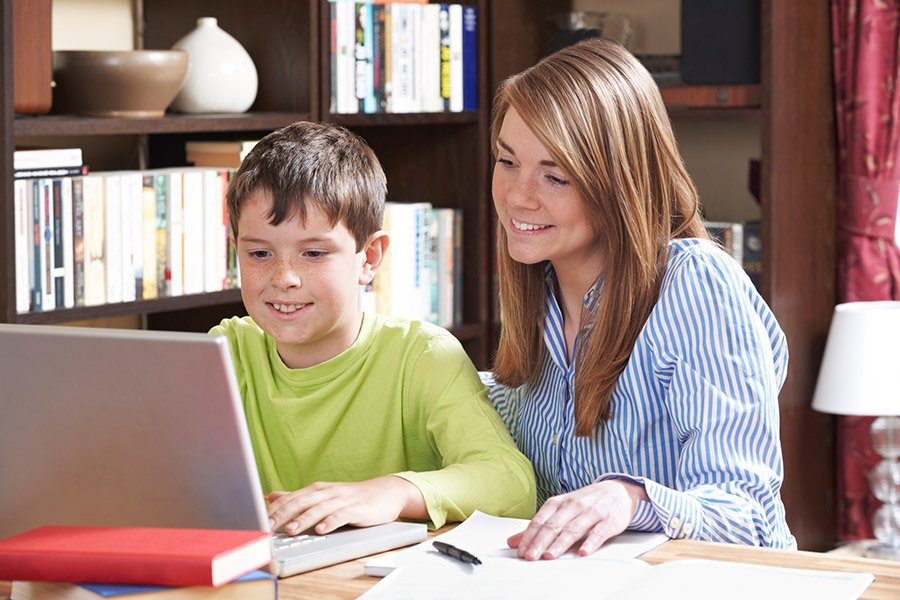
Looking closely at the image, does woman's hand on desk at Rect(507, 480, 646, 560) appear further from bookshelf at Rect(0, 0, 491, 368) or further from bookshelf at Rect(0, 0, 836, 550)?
bookshelf at Rect(0, 0, 836, 550)

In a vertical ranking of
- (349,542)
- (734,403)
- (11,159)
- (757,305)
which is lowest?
(349,542)

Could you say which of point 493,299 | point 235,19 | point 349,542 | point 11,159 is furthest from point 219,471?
point 493,299

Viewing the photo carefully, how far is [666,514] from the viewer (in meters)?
1.20

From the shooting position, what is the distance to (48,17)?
203cm

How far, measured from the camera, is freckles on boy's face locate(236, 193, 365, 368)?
4.62ft

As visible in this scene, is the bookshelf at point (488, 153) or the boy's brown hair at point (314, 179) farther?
the bookshelf at point (488, 153)

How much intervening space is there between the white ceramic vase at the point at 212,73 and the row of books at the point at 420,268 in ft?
1.55

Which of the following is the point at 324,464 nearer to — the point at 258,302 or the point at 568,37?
the point at 258,302

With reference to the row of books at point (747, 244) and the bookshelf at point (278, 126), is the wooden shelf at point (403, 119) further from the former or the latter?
the row of books at point (747, 244)

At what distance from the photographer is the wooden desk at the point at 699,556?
1.03 metres

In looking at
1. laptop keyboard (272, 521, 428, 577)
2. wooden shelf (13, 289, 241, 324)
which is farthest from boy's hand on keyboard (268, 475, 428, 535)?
wooden shelf (13, 289, 241, 324)

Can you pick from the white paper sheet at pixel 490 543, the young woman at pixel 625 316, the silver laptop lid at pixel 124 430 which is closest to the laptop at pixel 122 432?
the silver laptop lid at pixel 124 430

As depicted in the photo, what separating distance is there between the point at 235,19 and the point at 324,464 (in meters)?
1.36

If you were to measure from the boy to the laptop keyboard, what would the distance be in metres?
0.17
